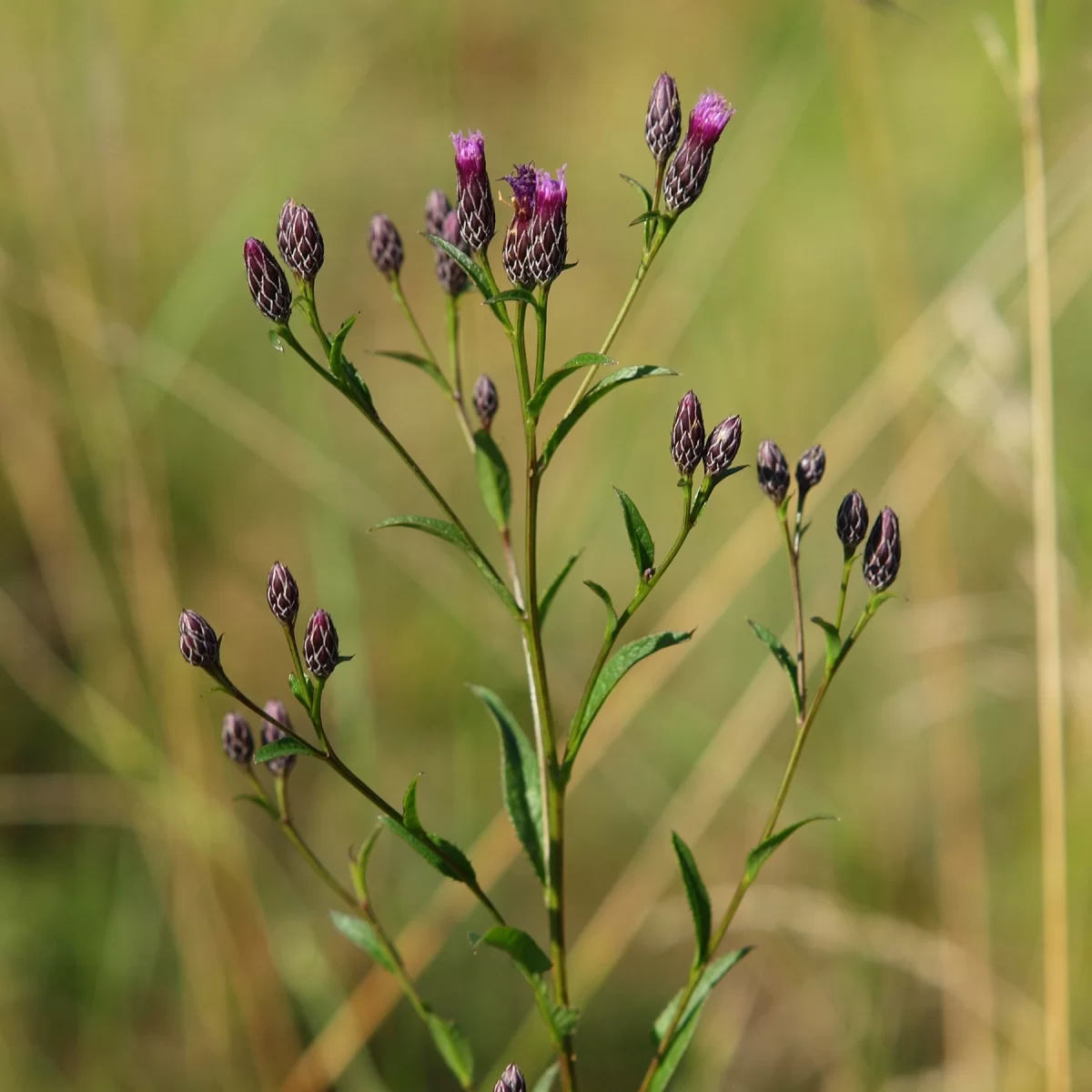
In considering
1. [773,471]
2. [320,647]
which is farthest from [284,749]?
[773,471]

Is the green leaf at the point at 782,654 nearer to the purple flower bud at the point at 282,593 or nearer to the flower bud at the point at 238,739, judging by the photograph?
the purple flower bud at the point at 282,593

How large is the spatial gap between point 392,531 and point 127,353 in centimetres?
114

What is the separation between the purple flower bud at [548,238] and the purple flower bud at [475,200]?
12 centimetres

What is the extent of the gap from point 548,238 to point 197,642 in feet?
2.35

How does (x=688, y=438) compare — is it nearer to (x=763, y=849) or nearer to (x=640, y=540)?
(x=640, y=540)

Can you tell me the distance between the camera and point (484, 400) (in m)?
1.92

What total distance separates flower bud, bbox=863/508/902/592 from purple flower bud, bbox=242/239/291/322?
91 centimetres

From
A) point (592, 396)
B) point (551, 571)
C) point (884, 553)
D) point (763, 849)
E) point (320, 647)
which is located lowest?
point (320, 647)

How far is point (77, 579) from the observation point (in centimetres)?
380

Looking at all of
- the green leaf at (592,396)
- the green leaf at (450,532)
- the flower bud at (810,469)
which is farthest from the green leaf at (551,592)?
the flower bud at (810,469)

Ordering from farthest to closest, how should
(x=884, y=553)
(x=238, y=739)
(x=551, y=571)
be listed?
(x=551, y=571), (x=238, y=739), (x=884, y=553)

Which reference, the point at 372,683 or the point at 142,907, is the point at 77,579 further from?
the point at 372,683

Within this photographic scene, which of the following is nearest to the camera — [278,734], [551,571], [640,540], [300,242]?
[640,540]

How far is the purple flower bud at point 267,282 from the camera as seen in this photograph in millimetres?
1547
